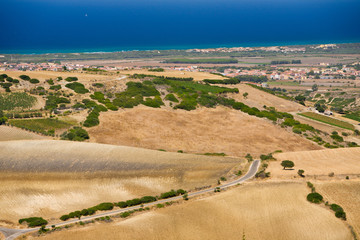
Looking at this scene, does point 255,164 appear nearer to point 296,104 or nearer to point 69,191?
point 69,191

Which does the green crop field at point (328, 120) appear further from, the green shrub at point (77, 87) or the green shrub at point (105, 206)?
the green shrub at point (105, 206)

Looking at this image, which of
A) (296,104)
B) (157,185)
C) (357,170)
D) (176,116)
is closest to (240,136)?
(176,116)

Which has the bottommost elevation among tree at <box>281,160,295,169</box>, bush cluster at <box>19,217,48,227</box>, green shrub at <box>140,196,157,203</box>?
bush cluster at <box>19,217,48,227</box>

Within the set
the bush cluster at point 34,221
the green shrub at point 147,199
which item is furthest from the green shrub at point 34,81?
the bush cluster at point 34,221

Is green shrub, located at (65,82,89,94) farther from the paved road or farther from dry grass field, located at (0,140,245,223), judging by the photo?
the paved road

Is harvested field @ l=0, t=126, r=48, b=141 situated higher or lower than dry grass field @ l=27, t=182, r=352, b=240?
higher

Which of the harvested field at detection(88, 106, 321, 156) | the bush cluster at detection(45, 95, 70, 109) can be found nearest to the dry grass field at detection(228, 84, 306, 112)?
the harvested field at detection(88, 106, 321, 156)

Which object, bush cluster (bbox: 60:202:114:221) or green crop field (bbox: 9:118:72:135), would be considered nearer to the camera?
bush cluster (bbox: 60:202:114:221)
